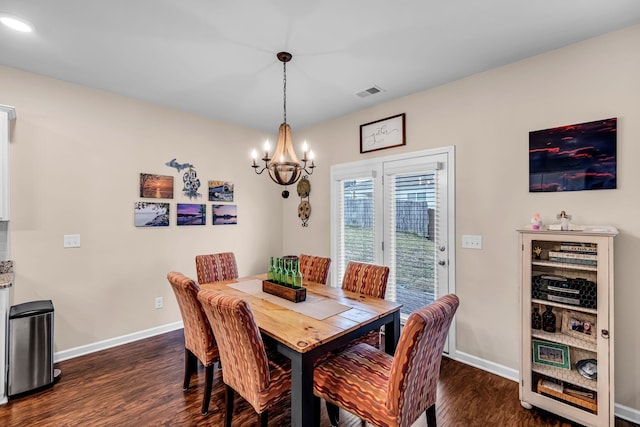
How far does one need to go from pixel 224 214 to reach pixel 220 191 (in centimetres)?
32

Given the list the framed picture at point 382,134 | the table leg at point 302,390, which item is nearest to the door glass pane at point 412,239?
the framed picture at point 382,134

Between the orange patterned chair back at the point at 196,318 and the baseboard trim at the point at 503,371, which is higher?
the orange patterned chair back at the point at 196,318

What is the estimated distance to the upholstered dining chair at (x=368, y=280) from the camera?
2613 mm

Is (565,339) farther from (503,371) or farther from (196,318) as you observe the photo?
(196,318)

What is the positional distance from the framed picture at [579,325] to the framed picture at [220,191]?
12.5 ft

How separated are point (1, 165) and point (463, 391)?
4094mm

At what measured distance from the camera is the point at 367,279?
2.70 metres

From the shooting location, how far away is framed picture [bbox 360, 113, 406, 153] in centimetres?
337

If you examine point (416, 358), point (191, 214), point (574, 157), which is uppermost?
point (574, 157)

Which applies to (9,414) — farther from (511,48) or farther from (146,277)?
(511,48)

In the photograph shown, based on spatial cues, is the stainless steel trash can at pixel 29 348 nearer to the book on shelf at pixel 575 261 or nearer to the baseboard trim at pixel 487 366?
the baseboard trim at pixel 487 366

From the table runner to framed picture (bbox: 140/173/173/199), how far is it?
173 centimetres

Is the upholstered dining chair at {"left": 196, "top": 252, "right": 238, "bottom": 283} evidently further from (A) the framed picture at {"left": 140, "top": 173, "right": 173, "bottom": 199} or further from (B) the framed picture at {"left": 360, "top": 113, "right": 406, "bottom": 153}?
(B) the framed picture at {"left": 360, "top": 113, "right": 406, "bottom": 153}

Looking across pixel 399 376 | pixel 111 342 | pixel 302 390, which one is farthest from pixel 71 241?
pixel 399 376
